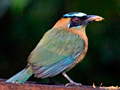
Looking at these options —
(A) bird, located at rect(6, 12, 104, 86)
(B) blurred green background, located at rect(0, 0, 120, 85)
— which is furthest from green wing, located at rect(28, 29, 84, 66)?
(B) blurred green background, located at rect(0, 0, 120, 85)

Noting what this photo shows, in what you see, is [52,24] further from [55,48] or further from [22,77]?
[22,77]

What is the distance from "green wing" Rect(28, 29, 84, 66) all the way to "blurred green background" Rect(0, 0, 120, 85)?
0.77m

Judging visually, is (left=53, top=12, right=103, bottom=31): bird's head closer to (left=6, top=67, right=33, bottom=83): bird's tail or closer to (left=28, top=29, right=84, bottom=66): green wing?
(left=28, top=29, right=84, bottom=66): green wing

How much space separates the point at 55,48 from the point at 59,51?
1.8 inches

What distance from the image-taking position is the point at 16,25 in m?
4.38

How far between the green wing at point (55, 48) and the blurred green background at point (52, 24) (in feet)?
2.53

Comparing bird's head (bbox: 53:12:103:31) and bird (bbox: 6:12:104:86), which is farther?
bird's head (bbox: 53:12:103:31)

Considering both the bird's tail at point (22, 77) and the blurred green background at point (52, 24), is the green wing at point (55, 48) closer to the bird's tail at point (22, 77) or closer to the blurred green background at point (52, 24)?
the bird's tail at point (22, 77)

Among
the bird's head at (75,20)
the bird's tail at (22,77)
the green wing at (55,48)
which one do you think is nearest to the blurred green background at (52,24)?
the bird's head at (75,20)

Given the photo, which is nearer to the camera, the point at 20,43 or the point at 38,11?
the point at 38,11

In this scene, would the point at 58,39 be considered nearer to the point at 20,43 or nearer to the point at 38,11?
the point at 38,11

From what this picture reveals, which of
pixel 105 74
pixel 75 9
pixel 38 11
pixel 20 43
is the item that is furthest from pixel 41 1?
pixel 105 74

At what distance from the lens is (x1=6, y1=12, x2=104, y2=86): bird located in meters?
2.87

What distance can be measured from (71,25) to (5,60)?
1.60 metres
